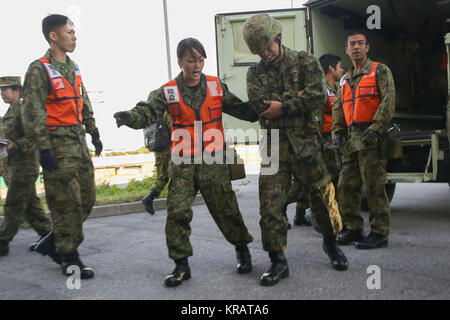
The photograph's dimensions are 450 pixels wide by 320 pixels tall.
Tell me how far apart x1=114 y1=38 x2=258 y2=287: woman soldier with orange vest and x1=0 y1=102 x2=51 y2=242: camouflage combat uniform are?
2.09m

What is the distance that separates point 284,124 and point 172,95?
842 mm

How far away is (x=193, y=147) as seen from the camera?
3.38m

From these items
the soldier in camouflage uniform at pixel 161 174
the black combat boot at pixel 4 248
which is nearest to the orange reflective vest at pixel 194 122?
the black combat boot at pixel 4 248

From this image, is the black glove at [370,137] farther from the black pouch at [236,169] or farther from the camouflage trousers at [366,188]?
the black pouch at [236,169]

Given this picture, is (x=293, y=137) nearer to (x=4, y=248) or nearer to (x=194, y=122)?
(x=194, y=122)

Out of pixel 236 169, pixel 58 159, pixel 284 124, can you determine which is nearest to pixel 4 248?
pixel 58 159

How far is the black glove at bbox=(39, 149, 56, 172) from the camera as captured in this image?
137 inches

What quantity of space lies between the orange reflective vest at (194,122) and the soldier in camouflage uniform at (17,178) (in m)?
2.17

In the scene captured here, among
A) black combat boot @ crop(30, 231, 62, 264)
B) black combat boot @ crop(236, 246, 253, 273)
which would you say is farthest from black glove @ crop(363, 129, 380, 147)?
black combat boot @ crop(30, 231, 62, 264)

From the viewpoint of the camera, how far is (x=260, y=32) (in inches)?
124

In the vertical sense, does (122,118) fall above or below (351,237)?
above

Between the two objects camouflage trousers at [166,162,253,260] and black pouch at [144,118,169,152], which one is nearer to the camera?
camouflage trousers at [166,162,253,260]

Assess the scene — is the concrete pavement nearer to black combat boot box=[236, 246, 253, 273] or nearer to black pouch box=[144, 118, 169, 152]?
black combat boot box=[236, 246, 253, 273]
